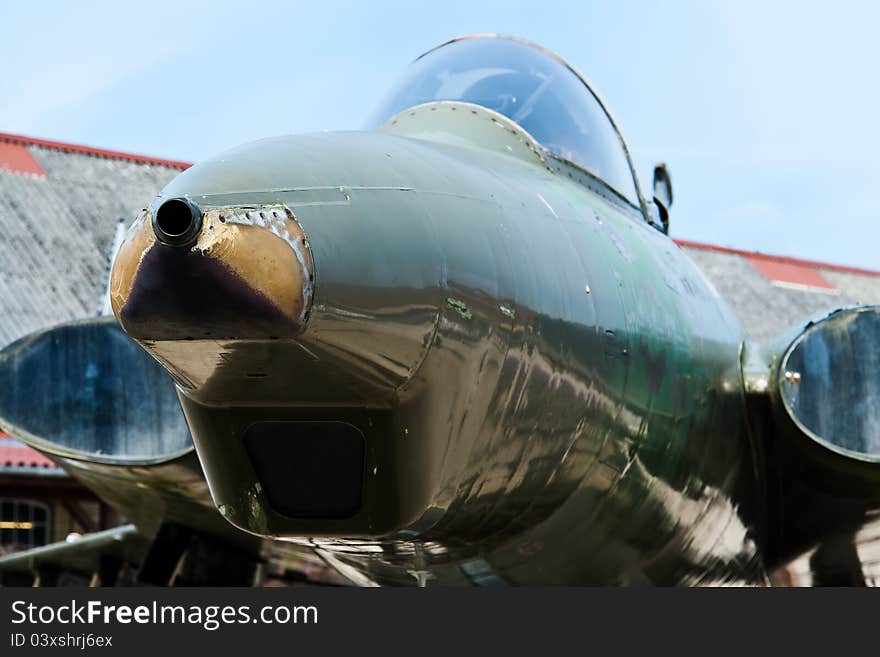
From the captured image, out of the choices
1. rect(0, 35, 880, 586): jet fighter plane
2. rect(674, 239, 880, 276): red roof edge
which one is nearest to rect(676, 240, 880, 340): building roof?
rect(674, 239, 880, 276): red roof edge

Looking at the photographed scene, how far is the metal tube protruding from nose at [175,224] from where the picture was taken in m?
2.40

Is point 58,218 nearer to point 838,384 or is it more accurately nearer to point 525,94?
point 525,94

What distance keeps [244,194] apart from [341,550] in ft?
3.80

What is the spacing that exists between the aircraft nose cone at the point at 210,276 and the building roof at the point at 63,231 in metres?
14.1

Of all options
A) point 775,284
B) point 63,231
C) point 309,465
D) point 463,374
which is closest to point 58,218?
point 63,231

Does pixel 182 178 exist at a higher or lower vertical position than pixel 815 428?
higher

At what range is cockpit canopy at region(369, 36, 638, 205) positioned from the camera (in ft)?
15.9

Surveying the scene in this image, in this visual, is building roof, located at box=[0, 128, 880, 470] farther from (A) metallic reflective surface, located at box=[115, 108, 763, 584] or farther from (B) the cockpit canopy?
(A) metallic reflective surface, located at box=[115, 108, 763, 584]

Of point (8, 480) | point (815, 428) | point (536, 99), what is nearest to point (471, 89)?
point (536, 99)

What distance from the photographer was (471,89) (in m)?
4.87

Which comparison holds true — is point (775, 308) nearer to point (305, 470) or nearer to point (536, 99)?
point (536, 99)

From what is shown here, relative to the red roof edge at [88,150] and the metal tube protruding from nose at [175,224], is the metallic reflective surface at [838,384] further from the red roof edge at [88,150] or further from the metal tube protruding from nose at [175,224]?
the red roof edge at [88,150]

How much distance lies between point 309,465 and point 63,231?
18.5 m

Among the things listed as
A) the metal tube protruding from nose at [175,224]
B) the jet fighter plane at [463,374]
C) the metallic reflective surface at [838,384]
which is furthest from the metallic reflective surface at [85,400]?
the metal tube protruding from nose at [175,224]
